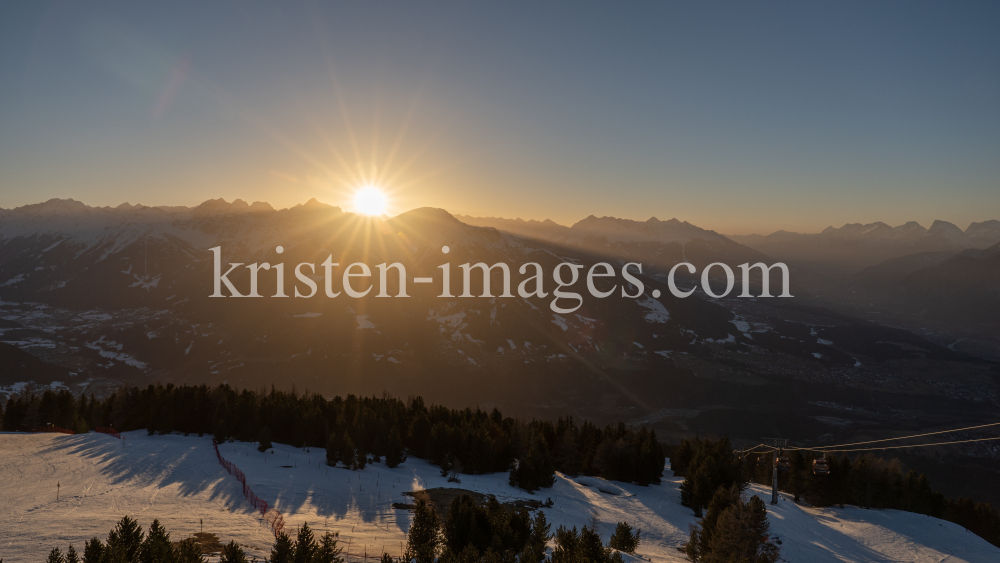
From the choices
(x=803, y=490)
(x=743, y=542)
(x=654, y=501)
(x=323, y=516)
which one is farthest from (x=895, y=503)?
(x=323, y=516)

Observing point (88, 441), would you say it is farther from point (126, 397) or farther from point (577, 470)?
point (577, 470)

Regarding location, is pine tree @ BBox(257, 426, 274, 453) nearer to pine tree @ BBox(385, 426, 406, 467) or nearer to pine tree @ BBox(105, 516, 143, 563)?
pine tree @ BBox(385, 426, 406, 467)

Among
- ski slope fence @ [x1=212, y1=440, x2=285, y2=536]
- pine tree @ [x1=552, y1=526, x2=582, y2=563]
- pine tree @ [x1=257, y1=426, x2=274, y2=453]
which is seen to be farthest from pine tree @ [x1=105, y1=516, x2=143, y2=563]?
pine tree @ [x1=257, y1=426, x2=274, y2=453]

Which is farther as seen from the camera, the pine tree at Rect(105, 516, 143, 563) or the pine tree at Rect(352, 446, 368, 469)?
the pine tree at Rect(352, 446, 368, 469)

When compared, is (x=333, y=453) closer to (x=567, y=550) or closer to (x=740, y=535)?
(x=567, y=550)

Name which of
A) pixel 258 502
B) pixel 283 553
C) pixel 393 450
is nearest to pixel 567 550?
pixel 283 553

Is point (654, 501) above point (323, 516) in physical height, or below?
below
